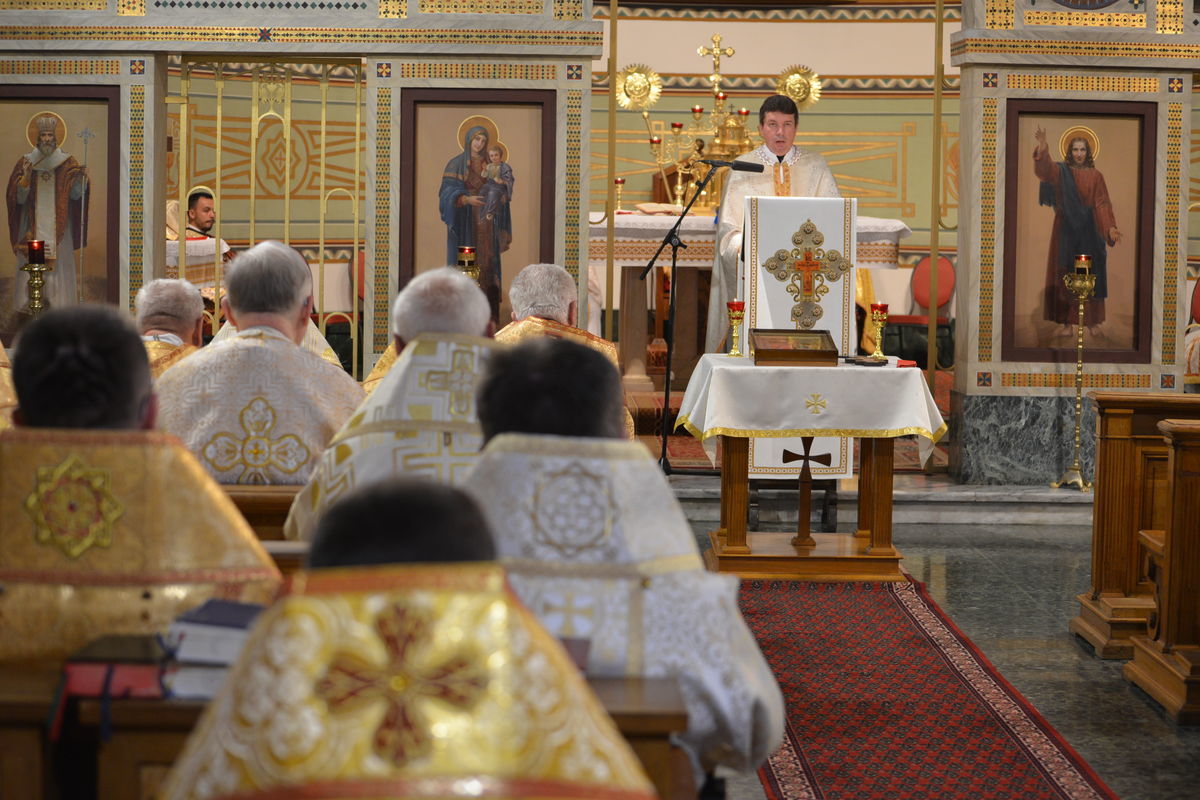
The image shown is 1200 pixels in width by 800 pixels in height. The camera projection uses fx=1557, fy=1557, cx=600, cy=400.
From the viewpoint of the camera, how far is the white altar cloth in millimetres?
6785

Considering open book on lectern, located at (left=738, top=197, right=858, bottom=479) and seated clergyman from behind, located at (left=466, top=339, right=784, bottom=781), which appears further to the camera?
open book on lectern, located at (left=738, top=197, right=858, bottom=479)

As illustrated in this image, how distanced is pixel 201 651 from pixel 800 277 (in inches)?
234

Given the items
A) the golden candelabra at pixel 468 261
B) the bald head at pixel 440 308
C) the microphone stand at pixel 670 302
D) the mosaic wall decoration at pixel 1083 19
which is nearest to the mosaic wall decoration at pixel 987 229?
the mosaic wall decoration at pixel 1083 19

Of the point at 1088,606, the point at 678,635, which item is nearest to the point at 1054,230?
the point at 1088,606

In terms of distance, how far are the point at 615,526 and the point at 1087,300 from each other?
7.08 m

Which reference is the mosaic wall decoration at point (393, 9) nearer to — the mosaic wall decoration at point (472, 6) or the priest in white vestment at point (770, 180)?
the mosaic wall decoration at point (472, 6)

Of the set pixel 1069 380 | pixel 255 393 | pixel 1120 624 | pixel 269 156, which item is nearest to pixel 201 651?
pixel 255 393

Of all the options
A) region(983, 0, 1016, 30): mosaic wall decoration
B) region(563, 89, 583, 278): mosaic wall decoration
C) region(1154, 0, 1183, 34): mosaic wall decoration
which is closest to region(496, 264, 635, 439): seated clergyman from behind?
region(563, 89, 583, 278): mosaic wall decoration

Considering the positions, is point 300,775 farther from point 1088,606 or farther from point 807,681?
point 1088,606

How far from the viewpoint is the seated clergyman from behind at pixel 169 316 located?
5.43 meters

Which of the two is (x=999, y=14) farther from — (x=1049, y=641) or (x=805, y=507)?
(x=1049, y=641)

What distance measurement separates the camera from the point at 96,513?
2.54 m

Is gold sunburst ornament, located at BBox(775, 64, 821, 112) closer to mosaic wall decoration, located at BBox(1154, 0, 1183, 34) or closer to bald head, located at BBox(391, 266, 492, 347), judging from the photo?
mosaic wall decoration, located at BBox(1154, 0, 1183, 34)

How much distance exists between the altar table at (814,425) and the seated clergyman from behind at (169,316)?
2.33 m
